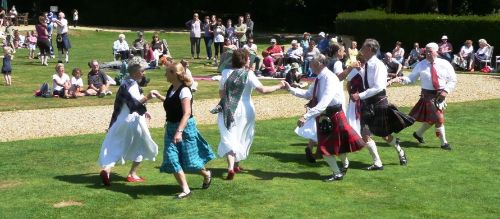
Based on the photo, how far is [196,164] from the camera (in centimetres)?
870

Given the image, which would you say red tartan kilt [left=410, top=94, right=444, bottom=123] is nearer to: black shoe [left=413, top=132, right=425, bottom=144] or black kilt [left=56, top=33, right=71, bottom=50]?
black shoe [left=413, top=132, right=425, bottom=144]

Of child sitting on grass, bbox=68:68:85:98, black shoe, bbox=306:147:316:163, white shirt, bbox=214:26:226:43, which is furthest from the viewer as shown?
white shirt, bbox=214:26:226:43

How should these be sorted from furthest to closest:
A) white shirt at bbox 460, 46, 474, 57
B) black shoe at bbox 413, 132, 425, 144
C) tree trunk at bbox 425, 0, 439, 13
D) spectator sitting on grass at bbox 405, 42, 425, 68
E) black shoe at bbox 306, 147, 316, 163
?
tree trunk at bbox 425, 0, 439, 13 → spectator sitting on grass at bbox 405, 42, 425, 68 → white shirt at bbox 460, 46, 474, 57 → black shoe at bbox 413, 132, 425, 144 → black shoe at bbox 306, 147, 316, 163

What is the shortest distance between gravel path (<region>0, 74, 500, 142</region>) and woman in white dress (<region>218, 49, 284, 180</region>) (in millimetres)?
4797

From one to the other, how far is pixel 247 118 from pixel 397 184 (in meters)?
1.94

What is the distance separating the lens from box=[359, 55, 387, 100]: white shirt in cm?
986

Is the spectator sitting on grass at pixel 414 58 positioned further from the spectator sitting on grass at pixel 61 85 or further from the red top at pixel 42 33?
the spectator sitting on grass at pixel 61 85

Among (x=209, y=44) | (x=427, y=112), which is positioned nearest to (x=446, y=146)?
(x=427, y=112)

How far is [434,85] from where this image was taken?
11836 mm

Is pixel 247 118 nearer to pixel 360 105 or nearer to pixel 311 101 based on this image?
pixel 311 101

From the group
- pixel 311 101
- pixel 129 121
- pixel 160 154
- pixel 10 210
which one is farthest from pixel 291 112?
pixel 10 210

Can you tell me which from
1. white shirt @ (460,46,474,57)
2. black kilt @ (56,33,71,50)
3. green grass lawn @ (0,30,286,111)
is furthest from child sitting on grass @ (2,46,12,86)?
white shirt @ (460,46,474,57)

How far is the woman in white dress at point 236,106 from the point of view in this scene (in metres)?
9.52

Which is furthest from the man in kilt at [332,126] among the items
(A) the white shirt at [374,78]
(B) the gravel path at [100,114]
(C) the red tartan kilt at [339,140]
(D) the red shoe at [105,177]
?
(B) the gravel path at [100,114]
